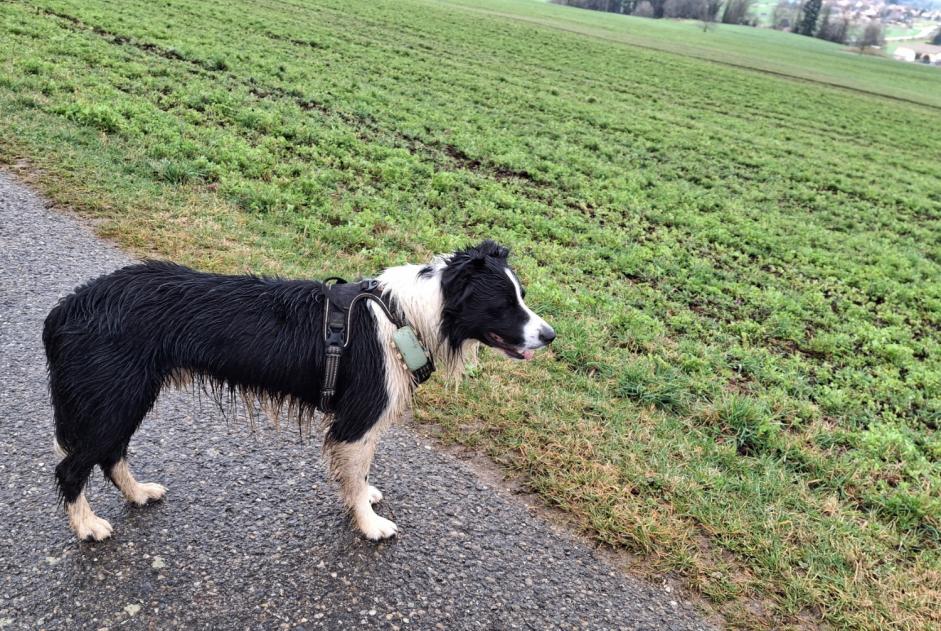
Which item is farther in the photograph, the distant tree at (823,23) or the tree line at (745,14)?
the distant tree at (823,23)

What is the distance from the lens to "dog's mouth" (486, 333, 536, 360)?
136 inches

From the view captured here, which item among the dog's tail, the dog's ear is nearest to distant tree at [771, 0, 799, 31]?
the dog's ear

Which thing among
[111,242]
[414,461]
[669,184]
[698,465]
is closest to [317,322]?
[414,461]

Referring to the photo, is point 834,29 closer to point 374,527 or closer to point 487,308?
point 487,308

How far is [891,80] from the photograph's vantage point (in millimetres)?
50469

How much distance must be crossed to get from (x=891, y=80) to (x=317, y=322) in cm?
6153

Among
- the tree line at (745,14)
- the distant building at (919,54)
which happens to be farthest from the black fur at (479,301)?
the distant building at (919,54)

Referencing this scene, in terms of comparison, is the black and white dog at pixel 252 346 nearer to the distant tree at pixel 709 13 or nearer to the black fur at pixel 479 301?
the black fur at pixel 479 301

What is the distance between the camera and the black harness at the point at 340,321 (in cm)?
332

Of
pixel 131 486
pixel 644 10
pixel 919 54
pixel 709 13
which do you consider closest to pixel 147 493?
pixel 131 486

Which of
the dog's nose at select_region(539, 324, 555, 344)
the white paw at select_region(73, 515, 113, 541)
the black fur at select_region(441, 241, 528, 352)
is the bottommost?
the white paw at select_region(73, 515, 113, 541)

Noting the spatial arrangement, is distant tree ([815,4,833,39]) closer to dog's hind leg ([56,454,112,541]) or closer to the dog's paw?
the dog's paw

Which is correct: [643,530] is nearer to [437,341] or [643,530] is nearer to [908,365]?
[437,341]

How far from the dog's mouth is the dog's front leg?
807 millimetres
